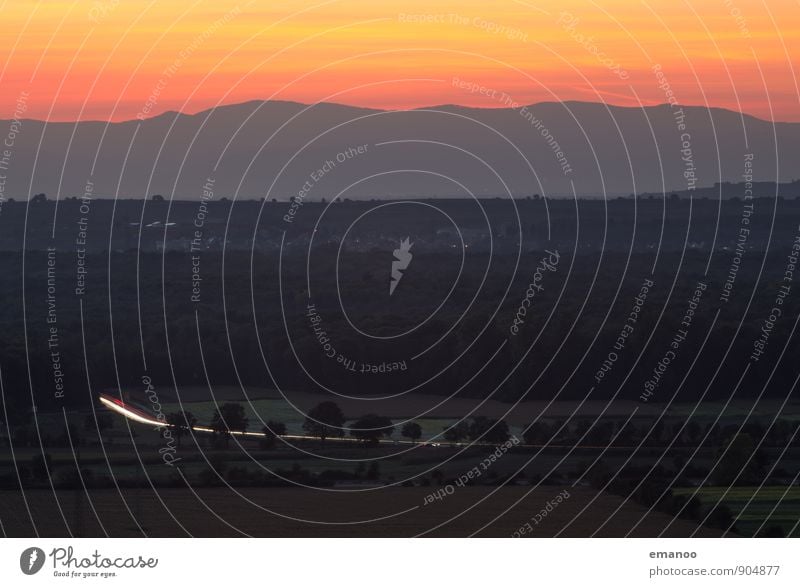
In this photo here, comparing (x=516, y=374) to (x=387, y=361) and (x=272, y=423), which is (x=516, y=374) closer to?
(x=387, y=361)

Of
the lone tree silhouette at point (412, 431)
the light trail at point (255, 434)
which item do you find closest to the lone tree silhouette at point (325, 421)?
the light trail at point (255, 434)

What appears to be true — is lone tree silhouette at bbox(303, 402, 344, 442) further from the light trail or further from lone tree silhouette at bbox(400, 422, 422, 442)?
lone tree silhouette at bbox(400, 422, 422, 442)

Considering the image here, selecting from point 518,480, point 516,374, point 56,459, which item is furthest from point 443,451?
point 56,459

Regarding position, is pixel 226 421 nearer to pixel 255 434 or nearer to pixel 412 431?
pixel 255 434

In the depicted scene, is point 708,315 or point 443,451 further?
point 708,315

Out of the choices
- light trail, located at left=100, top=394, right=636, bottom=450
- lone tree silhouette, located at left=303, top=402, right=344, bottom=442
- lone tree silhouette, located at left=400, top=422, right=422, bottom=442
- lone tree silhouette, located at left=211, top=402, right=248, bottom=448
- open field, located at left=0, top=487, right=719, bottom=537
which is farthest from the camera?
lone tree silhouette, located at left=303, top=402, right=344, bottom=442

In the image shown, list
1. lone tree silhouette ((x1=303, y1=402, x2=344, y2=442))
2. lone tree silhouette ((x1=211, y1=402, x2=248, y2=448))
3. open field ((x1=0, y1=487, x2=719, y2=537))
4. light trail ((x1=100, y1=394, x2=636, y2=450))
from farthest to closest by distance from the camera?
1. lone tree silhouette ((x1=303, y1=402, x2=344, y2=442))
2. lone tree silhouette ((x1=211, y1=402, x2=248, y2=448))
3. light trail ((x1=100, y1=394, x2=636, y2=450))
4. open field ((x1=0, y1=487, x2=719, y2=537))

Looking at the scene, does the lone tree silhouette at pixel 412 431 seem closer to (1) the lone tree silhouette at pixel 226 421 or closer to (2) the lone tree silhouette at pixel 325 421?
(2) the lone tree silhouette at pixel 325 421

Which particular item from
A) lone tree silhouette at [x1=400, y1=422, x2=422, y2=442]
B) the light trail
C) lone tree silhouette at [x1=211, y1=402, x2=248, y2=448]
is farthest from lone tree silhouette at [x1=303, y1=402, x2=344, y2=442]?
lone tree silhouette at [x1=211, y1=402, x2=248, y2=448]

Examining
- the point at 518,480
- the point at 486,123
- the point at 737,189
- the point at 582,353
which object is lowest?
the point at 518,480
